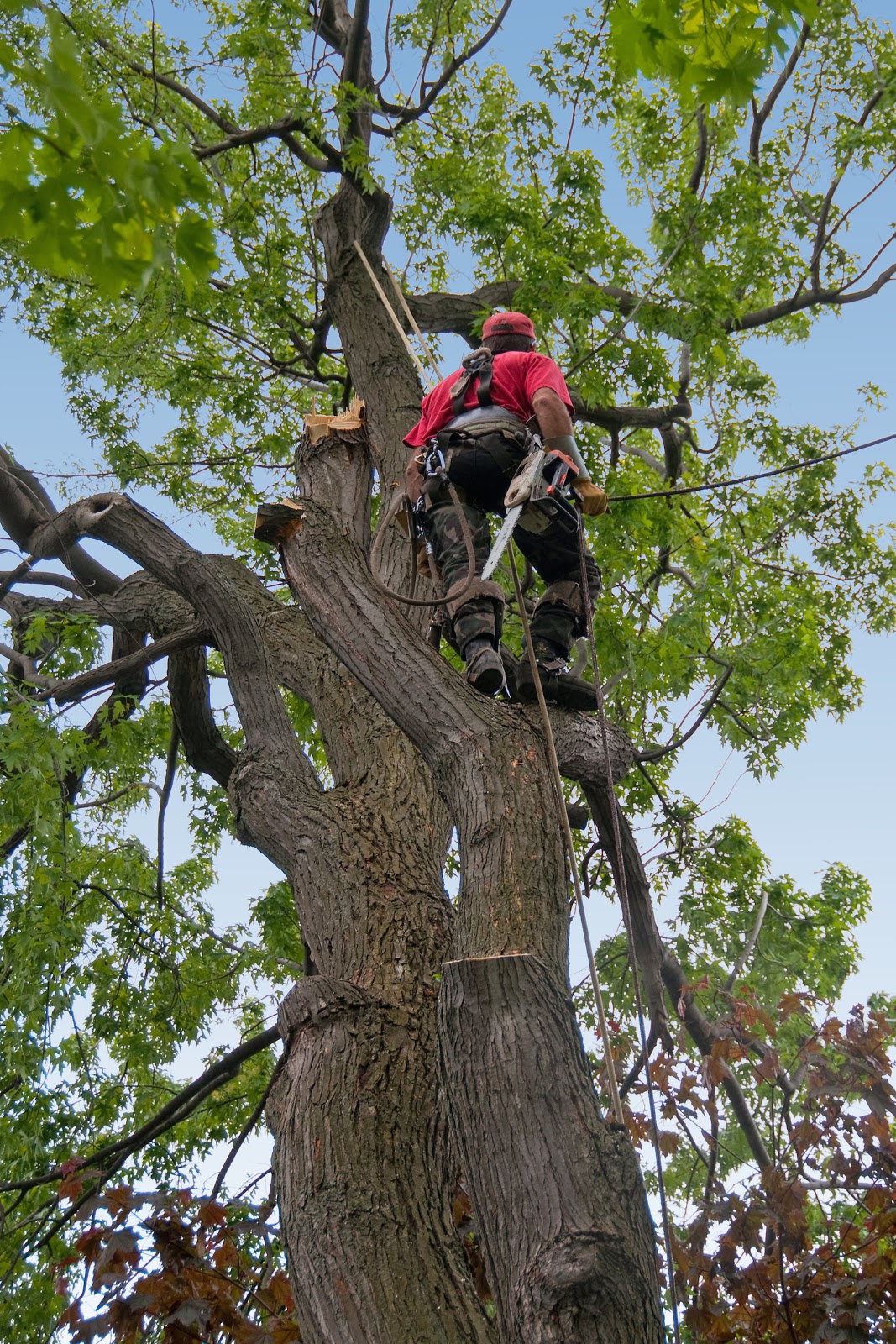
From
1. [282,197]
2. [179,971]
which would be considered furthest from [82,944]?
[282,197]

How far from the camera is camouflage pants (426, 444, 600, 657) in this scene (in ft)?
13.1

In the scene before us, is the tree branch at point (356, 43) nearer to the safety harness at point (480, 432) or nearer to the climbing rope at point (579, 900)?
the safety harness at point (480, 432)

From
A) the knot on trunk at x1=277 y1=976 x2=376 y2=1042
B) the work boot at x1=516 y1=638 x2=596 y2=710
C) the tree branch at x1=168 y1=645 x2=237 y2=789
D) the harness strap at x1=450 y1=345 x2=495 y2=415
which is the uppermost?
the harness strap at x1=450 y1=345 x2=495 y2=415

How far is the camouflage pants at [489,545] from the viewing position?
3984 millimetres

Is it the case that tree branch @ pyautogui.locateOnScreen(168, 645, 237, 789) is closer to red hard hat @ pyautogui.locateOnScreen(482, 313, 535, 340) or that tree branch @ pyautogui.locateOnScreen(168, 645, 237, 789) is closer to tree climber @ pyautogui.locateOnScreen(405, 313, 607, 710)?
tree climber @ pyautogui.locateOnScreen(405, 313, 607, 710)

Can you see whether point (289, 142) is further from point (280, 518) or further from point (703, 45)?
point (703, 45)

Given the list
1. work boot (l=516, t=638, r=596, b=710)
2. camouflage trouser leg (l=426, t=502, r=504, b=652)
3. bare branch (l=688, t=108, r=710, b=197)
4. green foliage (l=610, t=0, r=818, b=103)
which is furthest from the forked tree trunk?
bare branch (l=688, t=108, r=710, b=197)

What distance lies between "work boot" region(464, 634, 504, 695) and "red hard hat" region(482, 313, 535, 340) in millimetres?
1587

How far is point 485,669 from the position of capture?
139 inches

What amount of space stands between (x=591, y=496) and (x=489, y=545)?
0.46 meters

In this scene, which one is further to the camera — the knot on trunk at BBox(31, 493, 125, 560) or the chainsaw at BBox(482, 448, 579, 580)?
the knot on trunk at BBox(31, 493, 125, 560)

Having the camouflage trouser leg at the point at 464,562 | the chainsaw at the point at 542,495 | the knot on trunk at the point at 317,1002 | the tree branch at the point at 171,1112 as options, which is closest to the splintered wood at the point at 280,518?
the camouflage trouser leg at the point at 464,562

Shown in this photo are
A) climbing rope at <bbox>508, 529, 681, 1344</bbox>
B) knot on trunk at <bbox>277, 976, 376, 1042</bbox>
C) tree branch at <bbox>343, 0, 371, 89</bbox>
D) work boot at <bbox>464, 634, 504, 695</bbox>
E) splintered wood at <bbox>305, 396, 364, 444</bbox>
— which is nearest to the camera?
climbing rope at <bbox>508, 529, 681, 1344</bbox>

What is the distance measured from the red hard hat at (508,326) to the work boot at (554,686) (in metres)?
1.51
